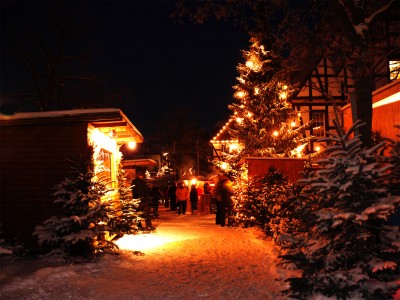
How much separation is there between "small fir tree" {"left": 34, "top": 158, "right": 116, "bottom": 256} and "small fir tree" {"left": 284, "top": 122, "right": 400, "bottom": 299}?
4842 mm

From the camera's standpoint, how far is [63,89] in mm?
33469

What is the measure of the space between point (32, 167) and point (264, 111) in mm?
12967

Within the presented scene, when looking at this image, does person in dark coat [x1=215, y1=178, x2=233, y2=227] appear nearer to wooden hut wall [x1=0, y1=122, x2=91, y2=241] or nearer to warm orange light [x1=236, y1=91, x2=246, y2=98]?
warm orange light [x1=236, y1=91, x2=246, y2=98]

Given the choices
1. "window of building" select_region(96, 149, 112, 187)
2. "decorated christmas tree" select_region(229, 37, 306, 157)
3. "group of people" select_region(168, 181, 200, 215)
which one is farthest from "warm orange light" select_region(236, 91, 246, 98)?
"window of building" select_region(96, 149, 112, 187)

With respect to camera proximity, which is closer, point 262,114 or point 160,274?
point 160,274

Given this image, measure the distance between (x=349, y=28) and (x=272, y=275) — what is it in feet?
18.1

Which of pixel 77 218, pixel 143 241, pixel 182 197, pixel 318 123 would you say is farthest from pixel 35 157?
pixel 318 123

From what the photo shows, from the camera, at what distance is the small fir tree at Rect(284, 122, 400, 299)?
6221 millimetres

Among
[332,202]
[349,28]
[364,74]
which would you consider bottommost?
[332,202]

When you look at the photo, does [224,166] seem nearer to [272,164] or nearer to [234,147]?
[234,147]

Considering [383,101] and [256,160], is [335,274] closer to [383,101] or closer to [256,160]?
[383,101]

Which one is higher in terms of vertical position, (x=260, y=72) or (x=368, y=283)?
Answer: (x=260, y=72)

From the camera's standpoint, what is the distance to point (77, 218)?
380 inches

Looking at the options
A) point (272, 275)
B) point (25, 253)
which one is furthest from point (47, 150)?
point (272, 275)
